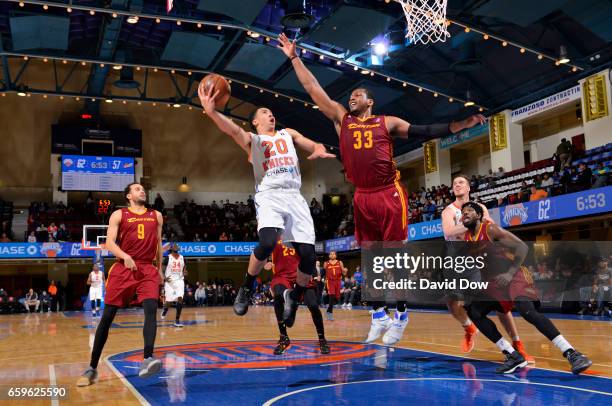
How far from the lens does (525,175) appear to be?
19.2 metres

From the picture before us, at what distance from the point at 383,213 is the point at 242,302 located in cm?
152

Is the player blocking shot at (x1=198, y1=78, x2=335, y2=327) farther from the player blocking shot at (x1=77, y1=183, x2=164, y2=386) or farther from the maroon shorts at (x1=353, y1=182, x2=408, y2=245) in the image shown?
the player blocking shot at (x1=77, y1=183, x2=164, y2=386)

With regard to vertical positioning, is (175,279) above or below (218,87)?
below

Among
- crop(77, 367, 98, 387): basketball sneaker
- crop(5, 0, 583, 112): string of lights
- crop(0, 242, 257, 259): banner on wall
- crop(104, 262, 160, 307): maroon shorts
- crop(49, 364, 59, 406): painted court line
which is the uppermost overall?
crop(5, 0, 583, 112): string of lights

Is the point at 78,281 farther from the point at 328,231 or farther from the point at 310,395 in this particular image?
the point at 310,395

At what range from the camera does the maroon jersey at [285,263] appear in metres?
7.87

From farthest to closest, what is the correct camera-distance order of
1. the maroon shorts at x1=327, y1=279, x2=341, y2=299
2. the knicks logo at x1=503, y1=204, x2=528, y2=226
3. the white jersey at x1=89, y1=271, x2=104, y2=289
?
1. the white jersey at x1=89, y1=271, x2=104, y2=289
2. the knicks logo at x1=503, y1=204, x2=528, y2=226
3. the maroon shorts at x1=327, y1=279, x2=341, y2=299

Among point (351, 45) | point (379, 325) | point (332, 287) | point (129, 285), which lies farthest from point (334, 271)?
point (129, 285)

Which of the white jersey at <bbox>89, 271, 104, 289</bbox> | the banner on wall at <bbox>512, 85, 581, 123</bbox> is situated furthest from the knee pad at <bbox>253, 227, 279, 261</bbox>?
the banner on wall at <bbox>512, 85, 581, 123</bbox>

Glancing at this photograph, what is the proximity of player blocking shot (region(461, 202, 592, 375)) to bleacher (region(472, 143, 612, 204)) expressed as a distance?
1208cm

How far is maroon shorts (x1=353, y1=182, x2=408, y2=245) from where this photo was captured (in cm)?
543

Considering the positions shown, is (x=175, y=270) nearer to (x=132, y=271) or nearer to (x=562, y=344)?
(x=132, y=271)

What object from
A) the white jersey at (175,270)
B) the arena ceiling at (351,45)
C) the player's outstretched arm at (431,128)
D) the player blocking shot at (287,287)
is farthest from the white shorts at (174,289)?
the player's outstretched arm at (431,128)

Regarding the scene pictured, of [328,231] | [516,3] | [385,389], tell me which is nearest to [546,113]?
[516,3]
